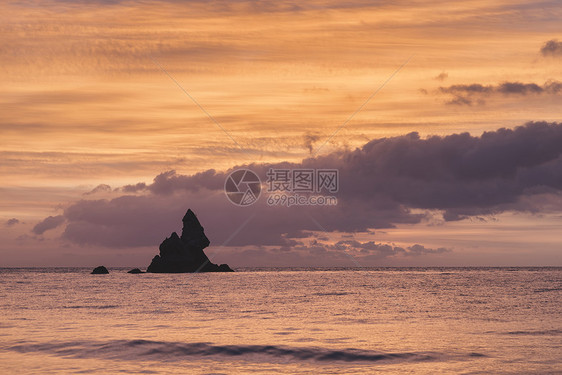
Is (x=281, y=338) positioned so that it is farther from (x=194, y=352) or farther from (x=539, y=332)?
(x=539, y=332)

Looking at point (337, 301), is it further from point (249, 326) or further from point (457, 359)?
point (457, 359)

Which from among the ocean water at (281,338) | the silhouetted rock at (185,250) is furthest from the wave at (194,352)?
the silhouetted rock at (185,250)

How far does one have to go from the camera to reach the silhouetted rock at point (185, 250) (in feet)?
599

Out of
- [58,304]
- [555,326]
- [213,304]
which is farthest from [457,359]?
[58,304]

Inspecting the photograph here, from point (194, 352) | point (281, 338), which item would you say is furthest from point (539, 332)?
point (194, 352)

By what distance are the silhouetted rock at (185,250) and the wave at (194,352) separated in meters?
144

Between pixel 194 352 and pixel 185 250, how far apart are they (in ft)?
496

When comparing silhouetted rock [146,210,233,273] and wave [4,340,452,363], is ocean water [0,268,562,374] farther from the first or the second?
silhouetted rock [146,210,233,273]

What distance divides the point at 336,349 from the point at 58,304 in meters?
39.9

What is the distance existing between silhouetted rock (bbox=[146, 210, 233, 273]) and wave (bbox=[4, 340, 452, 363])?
144 m

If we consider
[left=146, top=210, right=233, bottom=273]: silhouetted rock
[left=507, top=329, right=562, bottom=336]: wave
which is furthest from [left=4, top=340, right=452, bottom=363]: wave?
[left=146, top=210, right=233, bottom=273]: silhouetted rock

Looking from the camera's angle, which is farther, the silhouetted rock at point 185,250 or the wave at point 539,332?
the silhouetted rock at point 185,250

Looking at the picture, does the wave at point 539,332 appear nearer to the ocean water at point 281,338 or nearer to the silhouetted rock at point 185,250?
the ocean water at point 281,338

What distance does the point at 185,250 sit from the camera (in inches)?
7279
